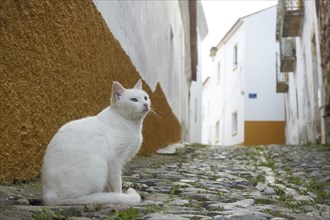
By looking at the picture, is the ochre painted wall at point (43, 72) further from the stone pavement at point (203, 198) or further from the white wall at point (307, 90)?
the white wall at point (307, 90)

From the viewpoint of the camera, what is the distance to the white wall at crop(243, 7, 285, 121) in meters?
23.2

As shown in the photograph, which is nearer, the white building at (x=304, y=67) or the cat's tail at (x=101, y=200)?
the cat's tail at (x=101, y=200)

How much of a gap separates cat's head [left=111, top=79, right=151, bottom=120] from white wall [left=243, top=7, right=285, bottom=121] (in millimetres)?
20409

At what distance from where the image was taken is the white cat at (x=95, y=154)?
8.31ft

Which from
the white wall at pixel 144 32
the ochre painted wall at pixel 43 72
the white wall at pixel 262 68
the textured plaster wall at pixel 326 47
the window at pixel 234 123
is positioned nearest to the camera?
the ochre painted wall at pixel 43 72

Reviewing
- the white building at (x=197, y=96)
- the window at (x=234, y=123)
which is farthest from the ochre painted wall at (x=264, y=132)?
the white building at (x=197, y=96)

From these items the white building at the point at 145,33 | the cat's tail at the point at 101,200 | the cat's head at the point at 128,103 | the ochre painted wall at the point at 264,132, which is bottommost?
the ochre painted wall at the point at 264,132

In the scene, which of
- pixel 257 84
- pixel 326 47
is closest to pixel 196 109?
pixel 257 84

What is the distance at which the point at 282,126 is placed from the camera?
22.9 m

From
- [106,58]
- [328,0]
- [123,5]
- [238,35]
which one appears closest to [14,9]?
[106,58]

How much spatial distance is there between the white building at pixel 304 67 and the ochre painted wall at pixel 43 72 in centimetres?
720

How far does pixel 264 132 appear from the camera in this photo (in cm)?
2289

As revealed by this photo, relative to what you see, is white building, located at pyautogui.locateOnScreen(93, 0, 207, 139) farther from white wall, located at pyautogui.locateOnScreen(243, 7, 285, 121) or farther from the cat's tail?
white wall, located at pyautogui.locateOnScreen(243, 7, 285, 121)

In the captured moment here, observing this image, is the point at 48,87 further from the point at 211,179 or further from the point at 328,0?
the point at 328,0
